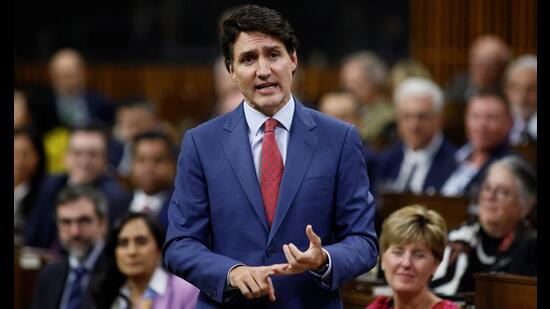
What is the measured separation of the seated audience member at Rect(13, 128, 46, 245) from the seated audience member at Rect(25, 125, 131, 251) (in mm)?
107

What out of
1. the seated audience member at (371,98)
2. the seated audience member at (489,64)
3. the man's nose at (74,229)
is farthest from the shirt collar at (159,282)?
the seated audience member at (489,64)

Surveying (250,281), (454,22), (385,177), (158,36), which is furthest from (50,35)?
(250,281)

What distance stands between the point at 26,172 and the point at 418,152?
7.50ft

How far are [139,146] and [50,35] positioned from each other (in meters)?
5.19

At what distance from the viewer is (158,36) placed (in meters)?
11.7

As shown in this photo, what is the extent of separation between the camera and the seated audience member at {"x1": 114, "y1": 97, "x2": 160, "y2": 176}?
8422 mm

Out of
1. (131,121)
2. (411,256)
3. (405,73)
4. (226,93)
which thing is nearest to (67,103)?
(131,121)

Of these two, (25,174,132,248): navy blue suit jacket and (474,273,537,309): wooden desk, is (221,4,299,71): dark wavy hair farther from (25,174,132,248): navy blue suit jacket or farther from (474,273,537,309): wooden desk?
(25,174,132,248): navy blue suit jacket

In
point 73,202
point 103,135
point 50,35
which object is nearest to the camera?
point 73,202

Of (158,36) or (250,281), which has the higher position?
(158,36)

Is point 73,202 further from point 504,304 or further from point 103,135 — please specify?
point 504,304

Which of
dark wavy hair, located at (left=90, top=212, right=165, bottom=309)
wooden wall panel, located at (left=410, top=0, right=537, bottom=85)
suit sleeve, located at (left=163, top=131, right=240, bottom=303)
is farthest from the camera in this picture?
wooden wall panel, located at (left=410, top=0, right=537, bottom=85)

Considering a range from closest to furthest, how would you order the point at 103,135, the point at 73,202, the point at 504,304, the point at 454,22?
the point at 504,304
the point at 73,202
the point at 103,135
the point at 454,22

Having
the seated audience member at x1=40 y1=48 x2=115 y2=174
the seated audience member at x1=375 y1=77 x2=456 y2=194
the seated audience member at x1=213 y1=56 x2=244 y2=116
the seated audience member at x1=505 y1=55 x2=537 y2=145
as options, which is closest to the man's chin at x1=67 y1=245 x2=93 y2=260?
the seated audience member at x1=213 y1=56 x2=244 y2=116
